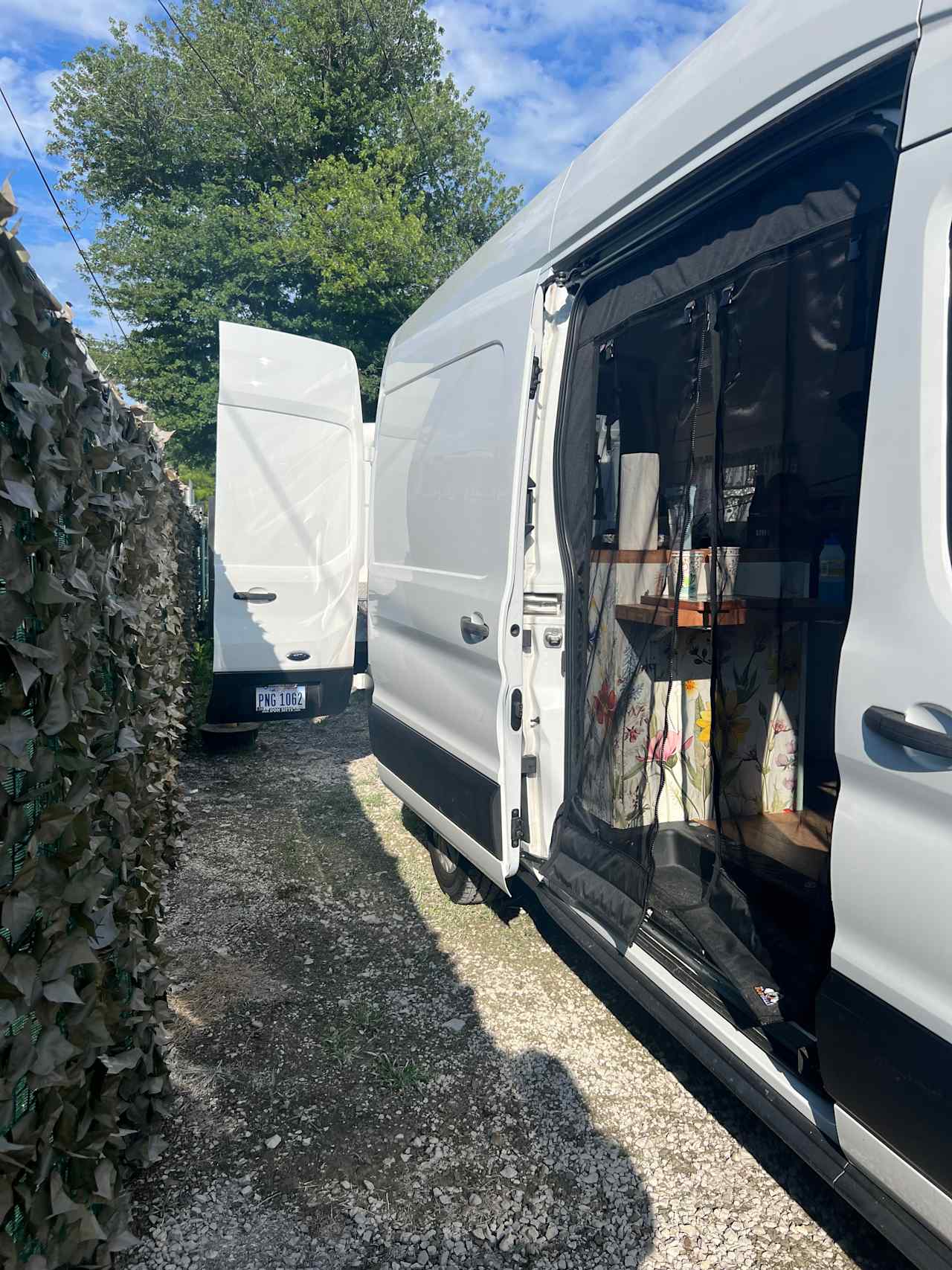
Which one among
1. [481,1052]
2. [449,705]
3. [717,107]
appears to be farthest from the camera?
[449,705]

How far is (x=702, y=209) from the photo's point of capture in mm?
2090

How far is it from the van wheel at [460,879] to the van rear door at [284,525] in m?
2.31

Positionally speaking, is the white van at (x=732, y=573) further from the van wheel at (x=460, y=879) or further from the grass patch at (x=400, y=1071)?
the grass patch at (x=400, y=1071)

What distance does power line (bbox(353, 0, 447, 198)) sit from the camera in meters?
18.6

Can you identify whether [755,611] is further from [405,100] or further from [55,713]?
[405,100]

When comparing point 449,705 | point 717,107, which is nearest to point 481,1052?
point 449,705

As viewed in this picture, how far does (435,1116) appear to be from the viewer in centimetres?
246

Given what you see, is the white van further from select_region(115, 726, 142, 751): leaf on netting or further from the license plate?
the license plate

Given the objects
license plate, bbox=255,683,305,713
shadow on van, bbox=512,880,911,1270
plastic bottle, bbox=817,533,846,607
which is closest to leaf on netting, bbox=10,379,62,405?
shadow on van, bbox=512,880,911,1270

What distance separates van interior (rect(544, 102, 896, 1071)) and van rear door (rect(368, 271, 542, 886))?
0.20 metres

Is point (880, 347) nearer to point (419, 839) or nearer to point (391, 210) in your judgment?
point (419, 839)

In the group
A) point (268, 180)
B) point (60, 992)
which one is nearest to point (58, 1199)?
point (60, 992)

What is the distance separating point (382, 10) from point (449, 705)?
2158 centimetres

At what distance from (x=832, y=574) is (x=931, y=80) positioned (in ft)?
6.27
